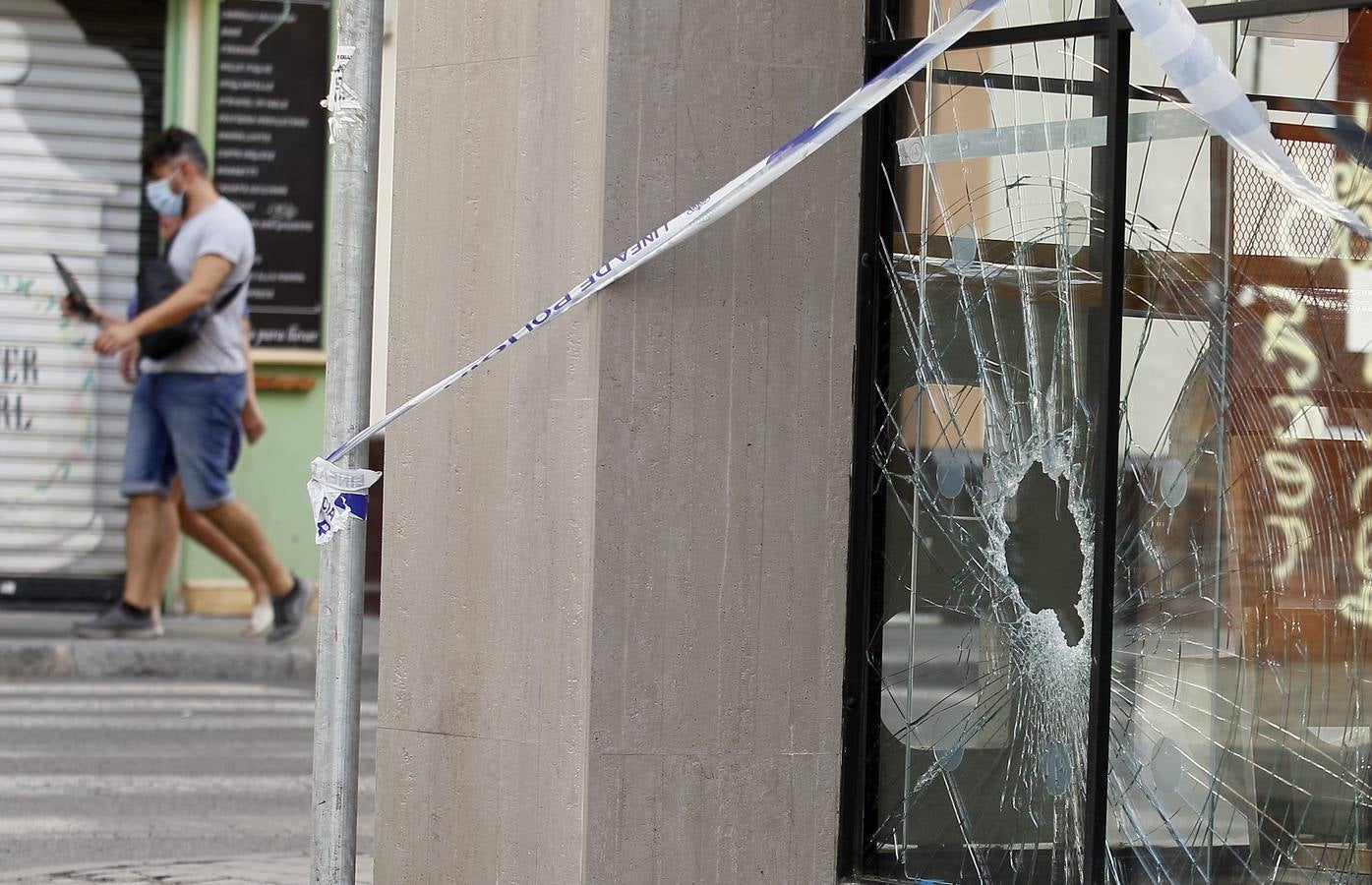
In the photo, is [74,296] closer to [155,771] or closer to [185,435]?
[185,435]

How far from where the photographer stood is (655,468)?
485cm

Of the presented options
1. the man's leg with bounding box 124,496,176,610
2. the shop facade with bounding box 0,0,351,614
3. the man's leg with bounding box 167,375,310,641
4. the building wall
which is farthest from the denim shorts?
the building wall

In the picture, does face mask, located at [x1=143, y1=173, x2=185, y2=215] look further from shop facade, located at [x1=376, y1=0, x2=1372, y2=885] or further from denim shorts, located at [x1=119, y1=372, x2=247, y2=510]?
shop facade, located at [x1=376, y1=0, x2=1372, y2=885]

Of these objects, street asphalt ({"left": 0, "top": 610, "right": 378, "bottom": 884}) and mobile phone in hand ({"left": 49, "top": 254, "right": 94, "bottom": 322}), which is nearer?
street asphalt ({"left": 0, "top": 610, "right": 378, "bottom": 884})

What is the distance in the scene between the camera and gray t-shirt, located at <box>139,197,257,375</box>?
1297cm

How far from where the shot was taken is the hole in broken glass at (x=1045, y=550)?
15.7 feet

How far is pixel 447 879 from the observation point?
512 cm

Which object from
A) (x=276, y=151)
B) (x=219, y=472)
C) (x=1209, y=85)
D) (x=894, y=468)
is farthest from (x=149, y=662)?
(x=1209, y=85)

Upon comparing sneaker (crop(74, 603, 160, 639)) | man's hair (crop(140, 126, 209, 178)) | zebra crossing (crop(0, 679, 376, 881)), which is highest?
man's hair (crop(140, 126, 209, 178))

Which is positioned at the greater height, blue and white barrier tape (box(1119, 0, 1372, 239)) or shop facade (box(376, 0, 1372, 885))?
blue and white barrier tape (box(1119, 0, 1372, 239))

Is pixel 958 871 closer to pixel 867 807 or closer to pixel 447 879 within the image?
pixel 867 807

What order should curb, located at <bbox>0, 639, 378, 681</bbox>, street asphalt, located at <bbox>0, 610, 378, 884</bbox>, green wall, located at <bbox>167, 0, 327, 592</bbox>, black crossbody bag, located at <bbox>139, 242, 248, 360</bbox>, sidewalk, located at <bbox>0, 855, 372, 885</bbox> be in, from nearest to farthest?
sidewalk, located at <bbox>0, 855, 372, 885</bbox> < street asphalt, located at <bbox>0, 610, 378, 884</bbox> < curb, located at <bbox>0, 639, 378, 681</bbox> < black crossbody bag, located at <bbox>139, 242, 248, 360</bbox> < green wall, located at <bbox>167, 0, 327, 592</bbox>

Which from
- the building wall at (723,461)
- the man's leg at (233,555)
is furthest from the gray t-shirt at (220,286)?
the building wall at (723,461)

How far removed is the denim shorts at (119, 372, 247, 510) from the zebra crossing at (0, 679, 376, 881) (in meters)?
1.47
